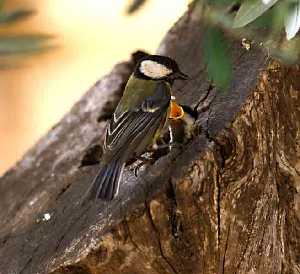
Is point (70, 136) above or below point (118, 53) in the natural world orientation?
above

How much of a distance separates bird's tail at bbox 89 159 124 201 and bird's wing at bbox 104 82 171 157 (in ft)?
0.10

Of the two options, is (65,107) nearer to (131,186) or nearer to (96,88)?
(96,88)

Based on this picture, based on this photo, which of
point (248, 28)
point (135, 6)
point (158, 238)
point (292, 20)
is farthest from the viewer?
point (135, 6)

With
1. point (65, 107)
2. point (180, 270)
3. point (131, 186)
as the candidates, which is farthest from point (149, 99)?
point (65, 107)

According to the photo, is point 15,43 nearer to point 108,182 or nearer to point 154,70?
point 108,182

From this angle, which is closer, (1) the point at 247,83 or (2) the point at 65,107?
(1) the point at 247,83

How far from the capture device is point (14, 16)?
5.63ft

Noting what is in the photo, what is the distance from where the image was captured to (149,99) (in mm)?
1994

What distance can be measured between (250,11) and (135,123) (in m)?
0.37

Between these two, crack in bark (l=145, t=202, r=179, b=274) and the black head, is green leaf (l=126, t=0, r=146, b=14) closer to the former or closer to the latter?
the black head

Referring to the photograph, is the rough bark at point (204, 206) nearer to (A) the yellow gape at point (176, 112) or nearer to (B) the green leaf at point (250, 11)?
(A) the yellow gape at point (176, 112)

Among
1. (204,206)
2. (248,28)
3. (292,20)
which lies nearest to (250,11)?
(292,20)

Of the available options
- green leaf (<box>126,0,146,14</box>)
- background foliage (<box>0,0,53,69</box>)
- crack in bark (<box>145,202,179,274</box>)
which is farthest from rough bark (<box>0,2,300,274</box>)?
background foliage (<box>0,0,53,69</box>)

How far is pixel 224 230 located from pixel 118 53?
2.37 meters
